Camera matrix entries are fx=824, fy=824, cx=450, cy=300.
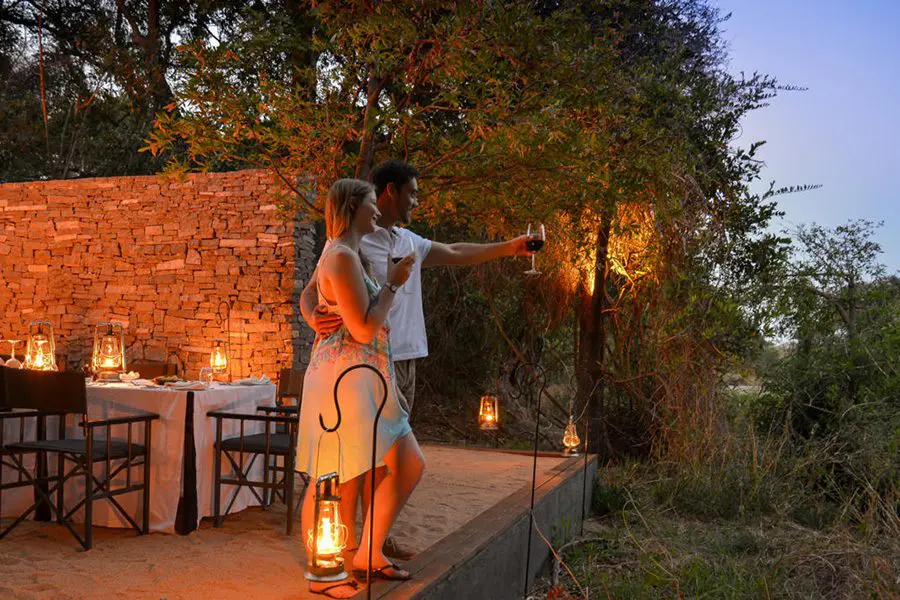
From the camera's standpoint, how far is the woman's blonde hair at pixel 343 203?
253cm

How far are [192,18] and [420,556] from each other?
11.0m

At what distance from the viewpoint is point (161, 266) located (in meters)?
8.63

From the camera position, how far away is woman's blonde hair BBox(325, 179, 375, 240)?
2.53 m

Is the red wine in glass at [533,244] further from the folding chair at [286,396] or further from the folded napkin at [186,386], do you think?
the folded napkin at [186,386]

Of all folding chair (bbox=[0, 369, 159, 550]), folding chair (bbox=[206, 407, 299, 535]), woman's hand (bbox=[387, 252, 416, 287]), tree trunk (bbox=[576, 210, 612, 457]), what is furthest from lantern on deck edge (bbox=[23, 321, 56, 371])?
tree trunk (bbox=[576, 210, 612, 457])

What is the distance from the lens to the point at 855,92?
10414 millimetres

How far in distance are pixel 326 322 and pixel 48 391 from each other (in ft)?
6.81

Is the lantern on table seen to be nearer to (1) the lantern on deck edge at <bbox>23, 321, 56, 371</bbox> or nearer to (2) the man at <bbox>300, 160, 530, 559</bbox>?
(1) the lantern on deck edge at <bbox>23, 321, 56, 371</bbox>

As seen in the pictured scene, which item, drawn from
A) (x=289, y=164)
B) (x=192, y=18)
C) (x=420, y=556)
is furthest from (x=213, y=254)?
(x=420, y=556)

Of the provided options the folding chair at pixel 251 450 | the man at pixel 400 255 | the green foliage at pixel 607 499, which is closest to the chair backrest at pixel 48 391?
the folding chair at pixel 251 450

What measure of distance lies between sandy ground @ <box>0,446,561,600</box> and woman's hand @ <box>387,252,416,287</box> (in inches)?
50.7

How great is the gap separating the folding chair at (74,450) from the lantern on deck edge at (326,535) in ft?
6.04

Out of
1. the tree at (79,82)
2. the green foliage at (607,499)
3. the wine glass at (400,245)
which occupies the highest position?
the tree at (79,82)

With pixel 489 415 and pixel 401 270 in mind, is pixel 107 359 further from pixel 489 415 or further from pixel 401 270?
pixel 489 415
